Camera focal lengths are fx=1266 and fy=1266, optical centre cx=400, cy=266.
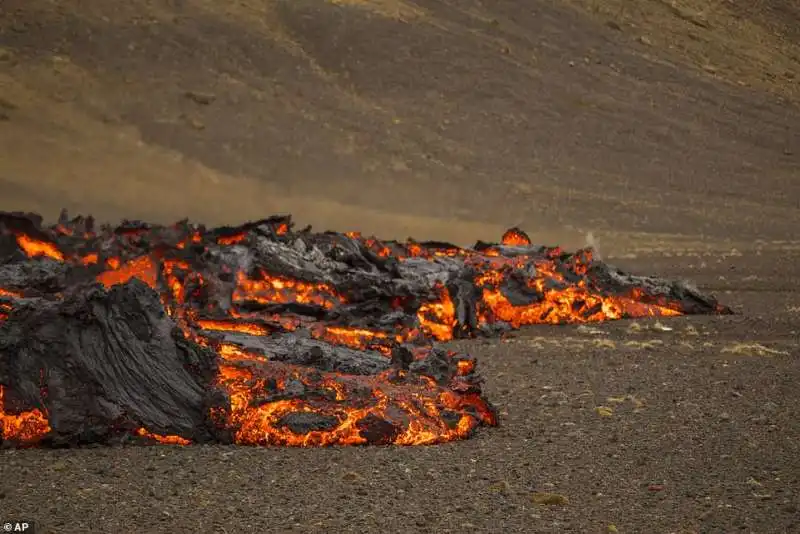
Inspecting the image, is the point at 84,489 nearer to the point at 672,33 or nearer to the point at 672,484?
the point at 672,484

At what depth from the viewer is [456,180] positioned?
44000 mm

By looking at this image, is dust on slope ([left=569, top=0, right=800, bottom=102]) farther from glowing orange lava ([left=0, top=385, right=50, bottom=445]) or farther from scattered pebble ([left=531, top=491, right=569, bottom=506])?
scattered pebble ([left=531, top=491, right=569, bottom=506])

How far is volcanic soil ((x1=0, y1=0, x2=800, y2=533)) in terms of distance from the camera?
5.88m

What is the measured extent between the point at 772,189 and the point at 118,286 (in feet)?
147

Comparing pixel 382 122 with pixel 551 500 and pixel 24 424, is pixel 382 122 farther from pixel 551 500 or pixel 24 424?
pixel 551 500

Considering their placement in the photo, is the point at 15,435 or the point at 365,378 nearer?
the point at 15,435

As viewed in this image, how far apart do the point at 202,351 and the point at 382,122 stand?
134ft

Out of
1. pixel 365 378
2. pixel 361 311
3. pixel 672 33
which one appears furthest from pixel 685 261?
pixel 672 33

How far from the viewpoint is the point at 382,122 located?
4731 cm

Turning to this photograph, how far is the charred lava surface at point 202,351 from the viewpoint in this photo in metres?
6.71

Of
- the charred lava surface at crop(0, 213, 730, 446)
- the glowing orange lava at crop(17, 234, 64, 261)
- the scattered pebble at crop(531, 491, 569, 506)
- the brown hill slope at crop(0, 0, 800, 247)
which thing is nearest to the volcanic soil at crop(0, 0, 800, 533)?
the scattered pebble at crop(531, 491, 569, 506)

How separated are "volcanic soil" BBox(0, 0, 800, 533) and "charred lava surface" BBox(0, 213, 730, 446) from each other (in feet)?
0.77

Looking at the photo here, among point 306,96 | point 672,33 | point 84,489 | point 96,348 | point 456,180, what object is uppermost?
point 672,33

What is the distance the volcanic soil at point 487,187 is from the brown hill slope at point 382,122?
0.44 ft
